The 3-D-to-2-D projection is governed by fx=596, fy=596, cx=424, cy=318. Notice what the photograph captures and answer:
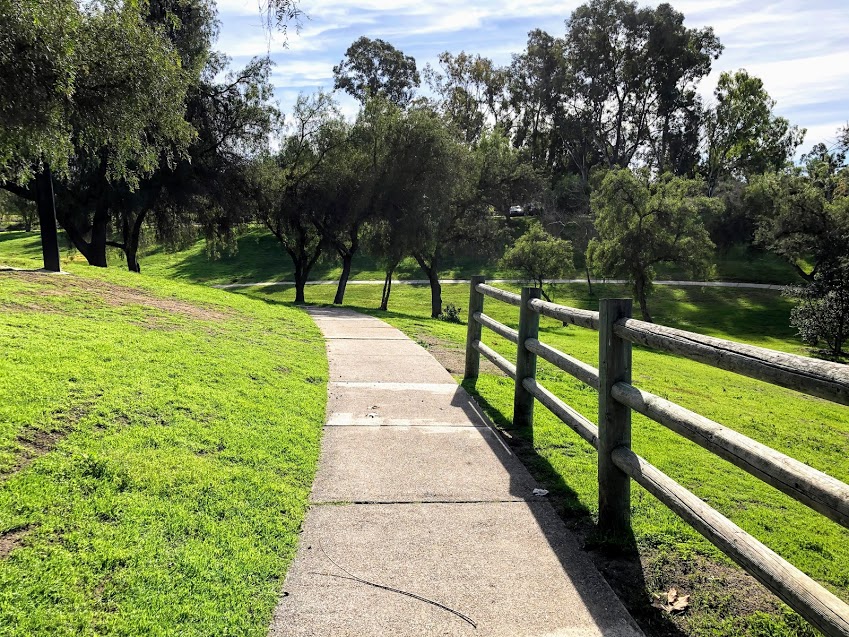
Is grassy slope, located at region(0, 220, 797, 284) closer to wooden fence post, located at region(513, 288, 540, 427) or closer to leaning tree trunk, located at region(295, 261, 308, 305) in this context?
leaning tree trunk, located at region(295, 261, 308, 305)

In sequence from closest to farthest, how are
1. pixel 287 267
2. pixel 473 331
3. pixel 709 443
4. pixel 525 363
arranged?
pixel 709 443
pixel 525 363
pixel 473 331
pixel 287 267

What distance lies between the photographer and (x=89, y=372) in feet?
17.3

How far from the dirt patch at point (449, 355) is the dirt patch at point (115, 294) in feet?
12.5

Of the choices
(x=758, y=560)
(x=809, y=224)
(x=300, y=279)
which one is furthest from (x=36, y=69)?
(x=809, y=224)

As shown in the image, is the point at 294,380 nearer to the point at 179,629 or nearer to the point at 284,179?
the point at 179,629

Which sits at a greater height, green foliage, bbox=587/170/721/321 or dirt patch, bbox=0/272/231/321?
green foliage, bbox=587/170/721/321

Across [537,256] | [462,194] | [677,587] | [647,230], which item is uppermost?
[462,194]

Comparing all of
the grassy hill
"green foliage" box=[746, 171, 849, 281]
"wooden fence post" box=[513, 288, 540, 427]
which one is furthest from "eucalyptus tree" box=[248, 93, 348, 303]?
"green foliage" box=[746, 171, 849, 281]

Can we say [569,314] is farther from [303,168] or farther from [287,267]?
[287,267]

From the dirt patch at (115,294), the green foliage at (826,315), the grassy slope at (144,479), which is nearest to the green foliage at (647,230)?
the green foliage at (826,315)

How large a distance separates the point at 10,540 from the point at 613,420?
3.25 metres

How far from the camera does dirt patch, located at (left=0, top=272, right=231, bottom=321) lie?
10438 millimetres

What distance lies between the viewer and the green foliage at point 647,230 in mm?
29344

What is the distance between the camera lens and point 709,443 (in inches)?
108
